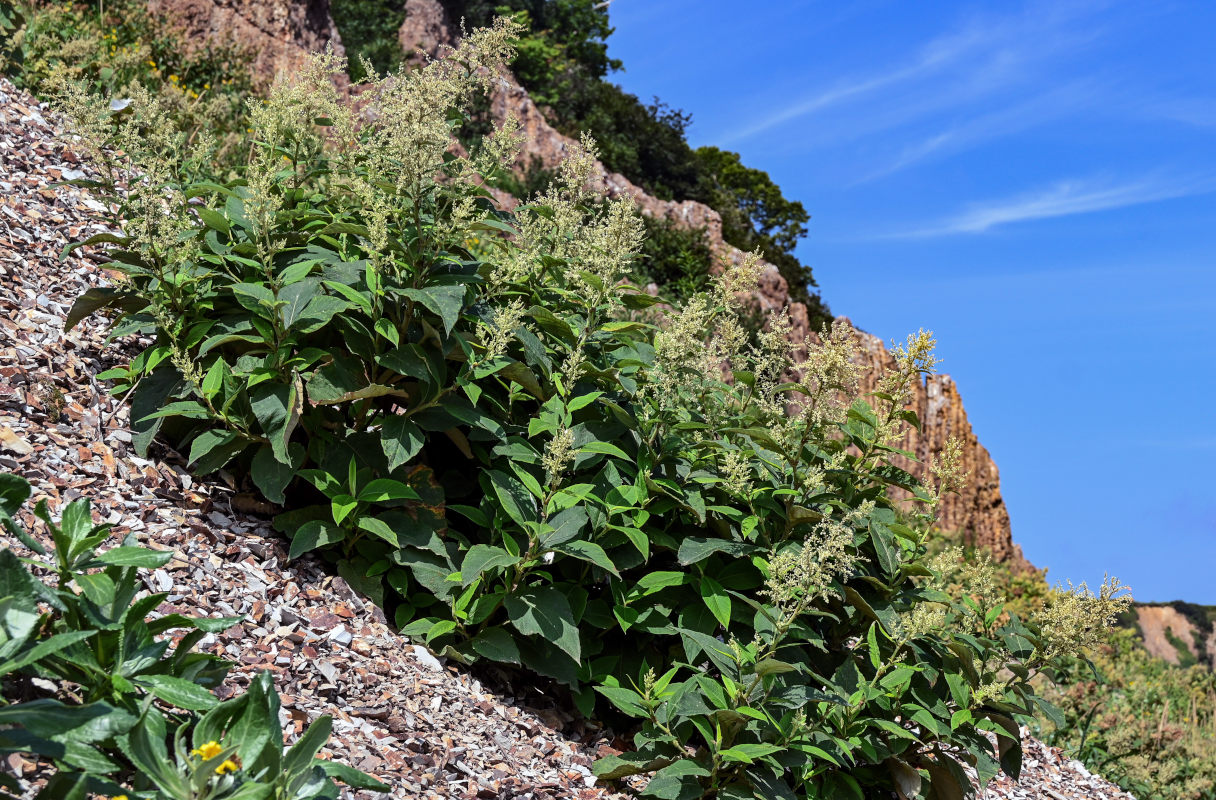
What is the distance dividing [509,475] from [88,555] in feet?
6.26

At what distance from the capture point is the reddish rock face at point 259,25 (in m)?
12.5

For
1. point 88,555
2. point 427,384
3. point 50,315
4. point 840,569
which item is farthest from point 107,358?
point 840,569

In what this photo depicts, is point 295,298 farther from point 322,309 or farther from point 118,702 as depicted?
point 118,702

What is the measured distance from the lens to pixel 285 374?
4395mm

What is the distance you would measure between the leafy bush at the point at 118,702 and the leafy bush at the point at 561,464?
3.94ft

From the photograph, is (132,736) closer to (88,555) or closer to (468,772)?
(88,555)

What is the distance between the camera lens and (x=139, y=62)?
32.5 feet

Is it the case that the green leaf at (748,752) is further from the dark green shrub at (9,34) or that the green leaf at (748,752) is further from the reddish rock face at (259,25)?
the reddish rock face at (259,25)

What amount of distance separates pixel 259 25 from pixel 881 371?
37.3ft

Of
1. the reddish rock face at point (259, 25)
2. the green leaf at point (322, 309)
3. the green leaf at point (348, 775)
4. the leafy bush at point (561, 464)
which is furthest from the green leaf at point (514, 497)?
the reddish rock face at point (259, 25)

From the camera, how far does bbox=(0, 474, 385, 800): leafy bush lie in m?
2.52

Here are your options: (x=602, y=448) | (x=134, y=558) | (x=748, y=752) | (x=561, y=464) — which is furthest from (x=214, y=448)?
(x=748, y=752)

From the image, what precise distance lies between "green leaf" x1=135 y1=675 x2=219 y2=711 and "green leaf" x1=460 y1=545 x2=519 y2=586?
4.34 feet

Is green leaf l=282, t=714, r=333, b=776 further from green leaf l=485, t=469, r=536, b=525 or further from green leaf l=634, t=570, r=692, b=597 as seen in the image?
green leaf l=634, t=570, r=692, b=597
